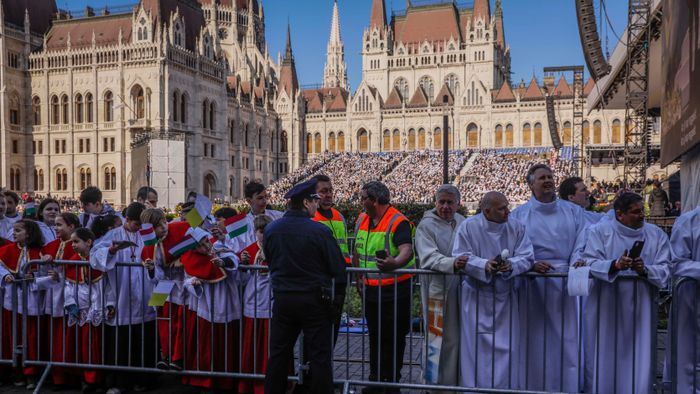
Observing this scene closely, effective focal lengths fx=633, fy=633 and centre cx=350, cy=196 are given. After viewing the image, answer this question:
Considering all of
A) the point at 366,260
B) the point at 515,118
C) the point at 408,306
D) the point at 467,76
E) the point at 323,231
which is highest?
the point at 467,76

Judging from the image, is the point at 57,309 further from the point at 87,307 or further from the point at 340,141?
the point at 340,141

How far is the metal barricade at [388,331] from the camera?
5.58 m

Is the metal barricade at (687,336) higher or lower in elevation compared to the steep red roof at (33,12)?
lower

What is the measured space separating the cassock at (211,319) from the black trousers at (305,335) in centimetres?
118

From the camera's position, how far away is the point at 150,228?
652 cm

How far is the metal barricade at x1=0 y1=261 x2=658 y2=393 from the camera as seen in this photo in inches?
220

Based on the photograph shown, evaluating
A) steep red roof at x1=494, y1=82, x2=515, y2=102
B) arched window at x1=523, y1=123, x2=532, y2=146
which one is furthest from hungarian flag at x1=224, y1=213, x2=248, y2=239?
steep red roof at x1=494, y1=82, x2=515, y2=102

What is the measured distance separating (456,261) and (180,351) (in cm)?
311

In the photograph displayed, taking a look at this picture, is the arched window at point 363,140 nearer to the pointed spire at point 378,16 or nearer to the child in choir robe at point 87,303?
the pointed spire at point 378,16

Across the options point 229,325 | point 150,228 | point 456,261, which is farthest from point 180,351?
point 456,261

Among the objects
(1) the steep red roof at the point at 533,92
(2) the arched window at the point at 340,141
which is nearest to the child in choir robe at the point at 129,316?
(1) the steep red roof at the point at 533,92

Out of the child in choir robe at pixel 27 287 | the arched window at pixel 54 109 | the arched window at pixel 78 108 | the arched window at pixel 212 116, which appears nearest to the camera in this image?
the child in choir robe at pixel 27 287

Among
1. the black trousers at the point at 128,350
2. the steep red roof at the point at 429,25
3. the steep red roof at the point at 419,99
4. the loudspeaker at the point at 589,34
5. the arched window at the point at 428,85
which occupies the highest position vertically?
the steep red roof at the point at 429,25

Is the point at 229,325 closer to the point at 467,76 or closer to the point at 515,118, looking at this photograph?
the point at 515,118
